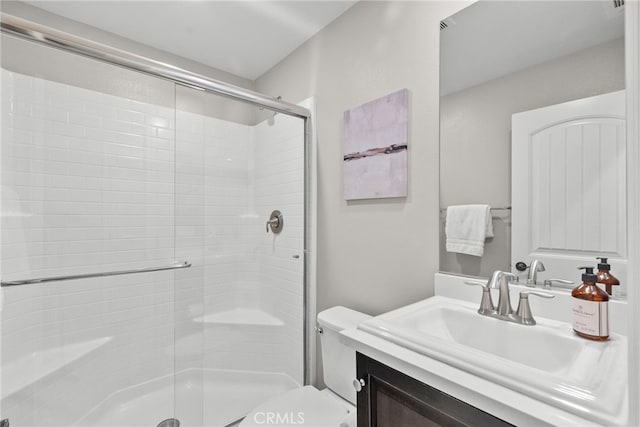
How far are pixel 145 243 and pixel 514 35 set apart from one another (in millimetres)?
1958

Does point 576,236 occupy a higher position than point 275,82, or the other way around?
point 275,82

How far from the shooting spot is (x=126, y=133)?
164 cm

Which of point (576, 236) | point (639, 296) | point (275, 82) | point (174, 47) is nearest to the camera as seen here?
point (639, 296)

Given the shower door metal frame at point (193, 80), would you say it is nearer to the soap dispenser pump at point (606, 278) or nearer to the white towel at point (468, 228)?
the white towel at point (468, 228)

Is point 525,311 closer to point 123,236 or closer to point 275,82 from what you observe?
point 123,236

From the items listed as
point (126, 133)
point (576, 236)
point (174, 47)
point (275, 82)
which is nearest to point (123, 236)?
point (126, 133)

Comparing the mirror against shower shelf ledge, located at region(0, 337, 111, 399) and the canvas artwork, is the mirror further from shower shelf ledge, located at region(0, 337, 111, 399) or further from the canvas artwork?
shower shelf ledge, located at region(0, 337, 111, 399)

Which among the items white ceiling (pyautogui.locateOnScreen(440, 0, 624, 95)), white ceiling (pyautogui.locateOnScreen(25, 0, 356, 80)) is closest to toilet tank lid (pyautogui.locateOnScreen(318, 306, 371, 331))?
white ceiling (pyautogui.locateOnScreen(440, 0, 624, 95))

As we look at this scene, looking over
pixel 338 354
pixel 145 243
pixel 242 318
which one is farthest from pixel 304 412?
pixel 145 243

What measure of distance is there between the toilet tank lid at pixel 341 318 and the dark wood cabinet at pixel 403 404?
0.50 meters

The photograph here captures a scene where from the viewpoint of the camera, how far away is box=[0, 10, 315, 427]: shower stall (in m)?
1.34

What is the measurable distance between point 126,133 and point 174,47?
832mm

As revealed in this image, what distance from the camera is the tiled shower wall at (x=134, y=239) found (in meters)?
1.35

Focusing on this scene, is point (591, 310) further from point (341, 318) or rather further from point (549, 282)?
point (341, 318)
